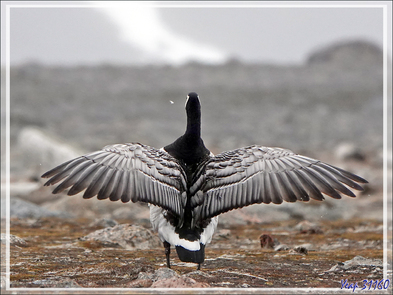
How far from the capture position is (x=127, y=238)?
382 inches

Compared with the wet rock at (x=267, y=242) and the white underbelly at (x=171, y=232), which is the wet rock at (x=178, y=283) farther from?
the wet rock at (x=267, y=242)

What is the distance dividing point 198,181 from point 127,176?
1.10 meters

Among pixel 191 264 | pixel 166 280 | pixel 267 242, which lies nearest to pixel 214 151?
pixel 267 242

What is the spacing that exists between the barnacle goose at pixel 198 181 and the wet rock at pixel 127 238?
176cm

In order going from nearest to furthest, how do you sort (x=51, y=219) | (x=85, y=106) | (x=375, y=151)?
1. (x=51, y=219)
2. (x=375, y=151)
3. (x=85, y=106)

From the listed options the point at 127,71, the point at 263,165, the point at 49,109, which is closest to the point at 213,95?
the point at 127,71

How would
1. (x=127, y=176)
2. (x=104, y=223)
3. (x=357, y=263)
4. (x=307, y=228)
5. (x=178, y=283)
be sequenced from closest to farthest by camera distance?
1. (x=178, y=283)
2. (x=127, y=176)
3. (x=357, y=263)
4. (x=104, y=223)
5. (x=307, y=228)

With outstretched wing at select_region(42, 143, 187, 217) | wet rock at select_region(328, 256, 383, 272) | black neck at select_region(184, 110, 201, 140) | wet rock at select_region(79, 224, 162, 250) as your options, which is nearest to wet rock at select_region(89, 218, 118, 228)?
wet rock at select_region(79, 224, 162, 250)

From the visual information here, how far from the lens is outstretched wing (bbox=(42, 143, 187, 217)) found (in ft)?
22.8

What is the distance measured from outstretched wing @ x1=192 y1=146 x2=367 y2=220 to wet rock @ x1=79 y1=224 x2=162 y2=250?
2.45 metres

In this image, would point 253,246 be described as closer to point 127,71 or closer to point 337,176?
point 337,176

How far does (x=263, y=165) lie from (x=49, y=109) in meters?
27.5

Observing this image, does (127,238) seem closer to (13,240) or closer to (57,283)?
(13,240)

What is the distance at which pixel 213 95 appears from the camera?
36.4m
